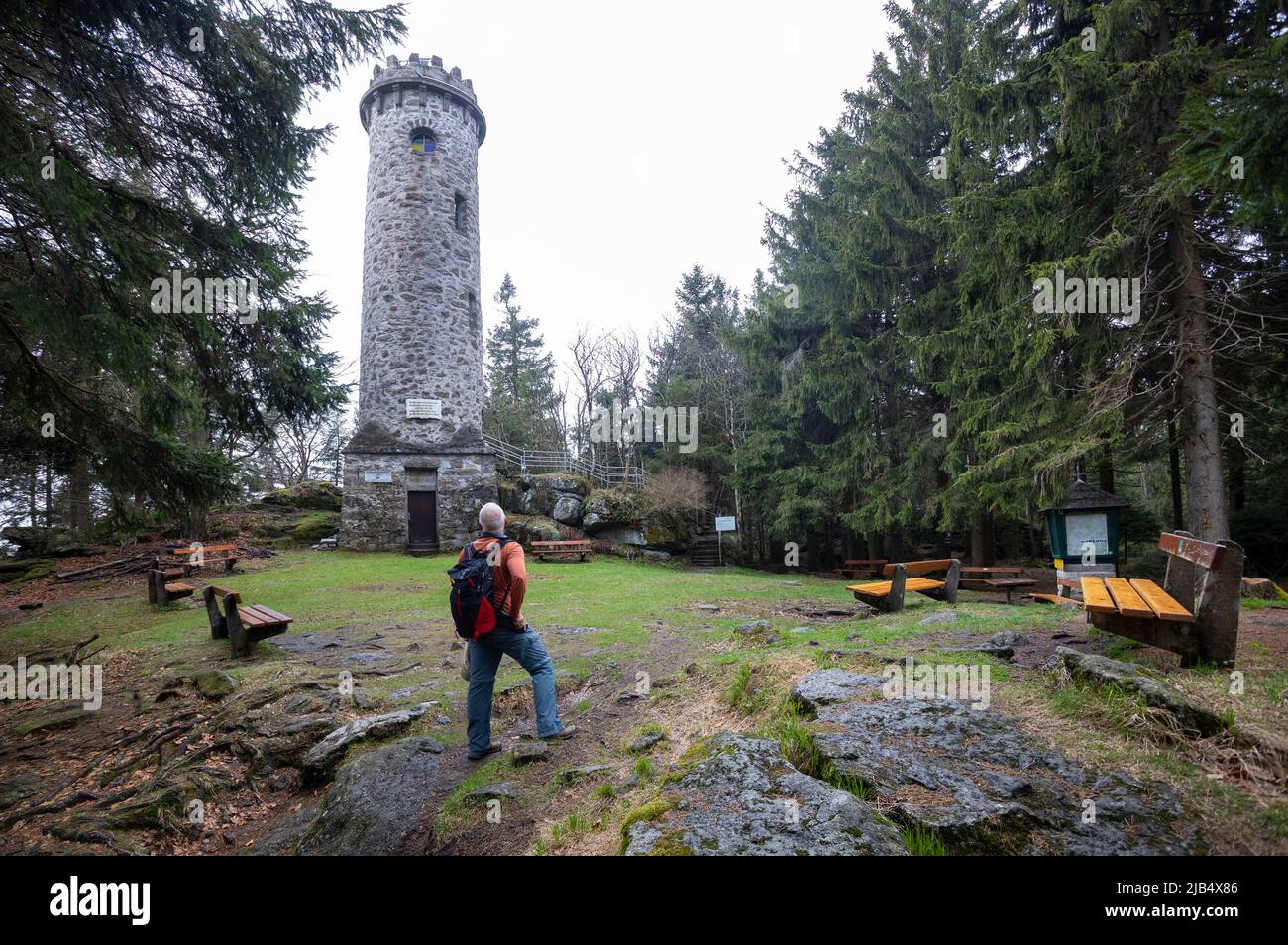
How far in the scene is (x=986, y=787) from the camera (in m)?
2.36

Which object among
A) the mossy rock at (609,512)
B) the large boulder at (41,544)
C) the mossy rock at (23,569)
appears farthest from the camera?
the mossy rock at (609,512)

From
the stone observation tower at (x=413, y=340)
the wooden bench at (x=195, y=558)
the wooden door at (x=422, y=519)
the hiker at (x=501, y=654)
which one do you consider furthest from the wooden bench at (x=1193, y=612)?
the wooden door at (x=422, y=519)

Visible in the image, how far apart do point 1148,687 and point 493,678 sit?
399 cm

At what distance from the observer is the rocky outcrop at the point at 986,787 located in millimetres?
2031

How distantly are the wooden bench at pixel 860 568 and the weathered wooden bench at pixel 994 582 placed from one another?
4858 mm

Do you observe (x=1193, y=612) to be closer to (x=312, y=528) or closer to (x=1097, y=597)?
(x=1097, y=597)

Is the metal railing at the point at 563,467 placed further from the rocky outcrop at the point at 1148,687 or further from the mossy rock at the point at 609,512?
the rocky outcrop at the point at 1148,687

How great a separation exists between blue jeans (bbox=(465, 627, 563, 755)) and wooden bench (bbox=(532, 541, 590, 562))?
47.0 ft

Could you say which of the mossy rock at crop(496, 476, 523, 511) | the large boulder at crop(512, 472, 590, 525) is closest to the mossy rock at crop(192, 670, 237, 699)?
the mossy rock at crop(496, 476, 523, 511)

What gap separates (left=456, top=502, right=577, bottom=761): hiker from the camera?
3.98m

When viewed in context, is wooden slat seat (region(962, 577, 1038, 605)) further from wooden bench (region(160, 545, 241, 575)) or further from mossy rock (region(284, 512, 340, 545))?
mossy rock (region(284, 512, 340, 545))
